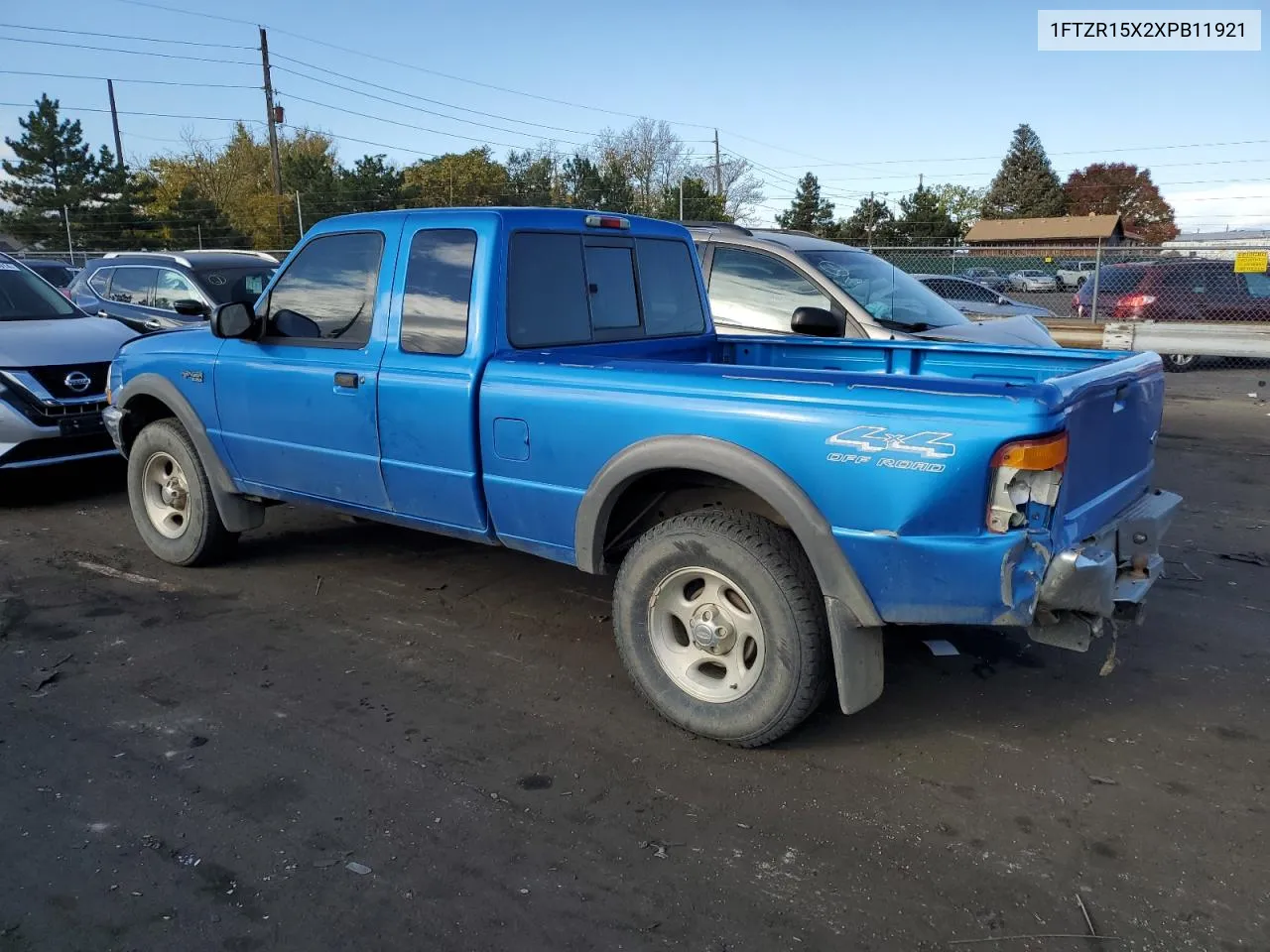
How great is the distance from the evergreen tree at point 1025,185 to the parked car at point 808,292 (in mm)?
78341

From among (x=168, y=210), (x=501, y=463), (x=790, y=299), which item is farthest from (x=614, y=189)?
(x=501, y=463)

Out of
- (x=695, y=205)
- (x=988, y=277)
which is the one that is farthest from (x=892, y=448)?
(x=695, y=205)

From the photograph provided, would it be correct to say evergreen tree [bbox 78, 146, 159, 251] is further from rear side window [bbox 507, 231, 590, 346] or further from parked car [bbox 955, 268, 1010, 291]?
rear side window [bbox 507, 231, 590, 346]

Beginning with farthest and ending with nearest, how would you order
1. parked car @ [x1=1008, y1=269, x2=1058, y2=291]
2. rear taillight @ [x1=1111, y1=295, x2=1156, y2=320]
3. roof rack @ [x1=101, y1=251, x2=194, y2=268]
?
1. parked car @ [x1=1008, y1=269, x2=1058, y2=291]
2. rear taillight @ [x1=1111, y1=295, x2=1156, y2=320]
3. roof rack @ [x1=101, y1=251, x2=194, y2=268]

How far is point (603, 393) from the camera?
3.69m

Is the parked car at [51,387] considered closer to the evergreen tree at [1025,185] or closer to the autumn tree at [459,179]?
the autumn tree at [459,179]

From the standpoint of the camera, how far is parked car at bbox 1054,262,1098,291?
→ 26250 mm

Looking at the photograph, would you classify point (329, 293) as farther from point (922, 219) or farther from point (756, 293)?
point (922, 219)

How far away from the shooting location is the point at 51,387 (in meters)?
7.23

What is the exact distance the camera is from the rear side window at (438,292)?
165 inches

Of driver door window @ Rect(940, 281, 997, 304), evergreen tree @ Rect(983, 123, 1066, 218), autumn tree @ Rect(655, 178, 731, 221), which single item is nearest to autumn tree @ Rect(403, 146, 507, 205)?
autumn tree @ Rect(655, 178, 731, 221)

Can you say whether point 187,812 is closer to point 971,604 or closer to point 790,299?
point 971,604

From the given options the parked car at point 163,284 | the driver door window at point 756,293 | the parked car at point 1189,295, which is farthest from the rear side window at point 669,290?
the parked car at point 1189,295

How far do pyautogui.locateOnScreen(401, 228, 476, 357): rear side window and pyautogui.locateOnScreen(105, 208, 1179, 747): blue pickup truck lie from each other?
1cm
